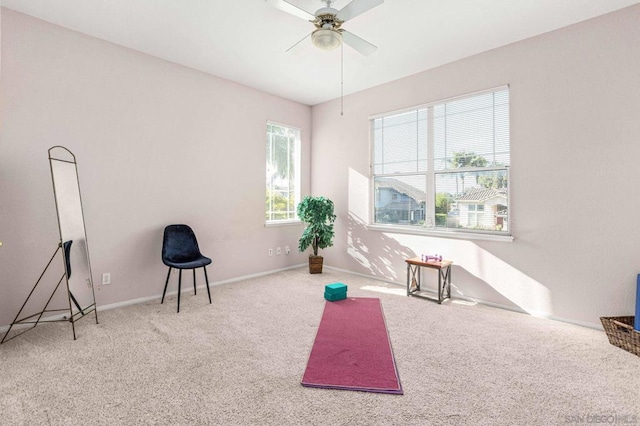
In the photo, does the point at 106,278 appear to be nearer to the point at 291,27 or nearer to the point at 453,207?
the point at 291,27

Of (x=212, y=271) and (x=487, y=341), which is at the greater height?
(x=212, y=271)

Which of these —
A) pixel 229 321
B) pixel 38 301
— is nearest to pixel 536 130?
pixel 229 321

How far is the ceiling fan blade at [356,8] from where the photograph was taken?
2.24 m

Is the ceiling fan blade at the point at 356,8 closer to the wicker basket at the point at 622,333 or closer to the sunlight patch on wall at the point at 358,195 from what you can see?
the sunlight patch on wall at the point at 358,195

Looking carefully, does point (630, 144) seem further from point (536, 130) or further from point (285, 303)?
point (285, 303)

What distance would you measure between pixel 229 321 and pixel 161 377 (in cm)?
101

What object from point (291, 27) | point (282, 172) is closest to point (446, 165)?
point (291, 27)

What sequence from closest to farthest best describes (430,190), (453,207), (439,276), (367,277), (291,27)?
(291,27) < (439,276) < (453,207) < (430,190) < (367,277)

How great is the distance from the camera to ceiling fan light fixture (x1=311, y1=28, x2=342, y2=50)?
2562mm

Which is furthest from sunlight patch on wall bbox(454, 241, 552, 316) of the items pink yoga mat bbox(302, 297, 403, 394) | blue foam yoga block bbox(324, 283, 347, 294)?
blue foam yoga block bbox(324, 283, 347, 294)

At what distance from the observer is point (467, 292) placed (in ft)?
12.5

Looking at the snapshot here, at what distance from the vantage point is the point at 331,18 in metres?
2.51

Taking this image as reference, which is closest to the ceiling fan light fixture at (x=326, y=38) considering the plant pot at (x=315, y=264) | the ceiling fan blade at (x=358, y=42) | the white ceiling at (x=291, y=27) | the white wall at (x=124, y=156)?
the ceiling fan blade at (x=358, y=42)

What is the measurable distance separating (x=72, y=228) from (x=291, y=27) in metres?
2.95
